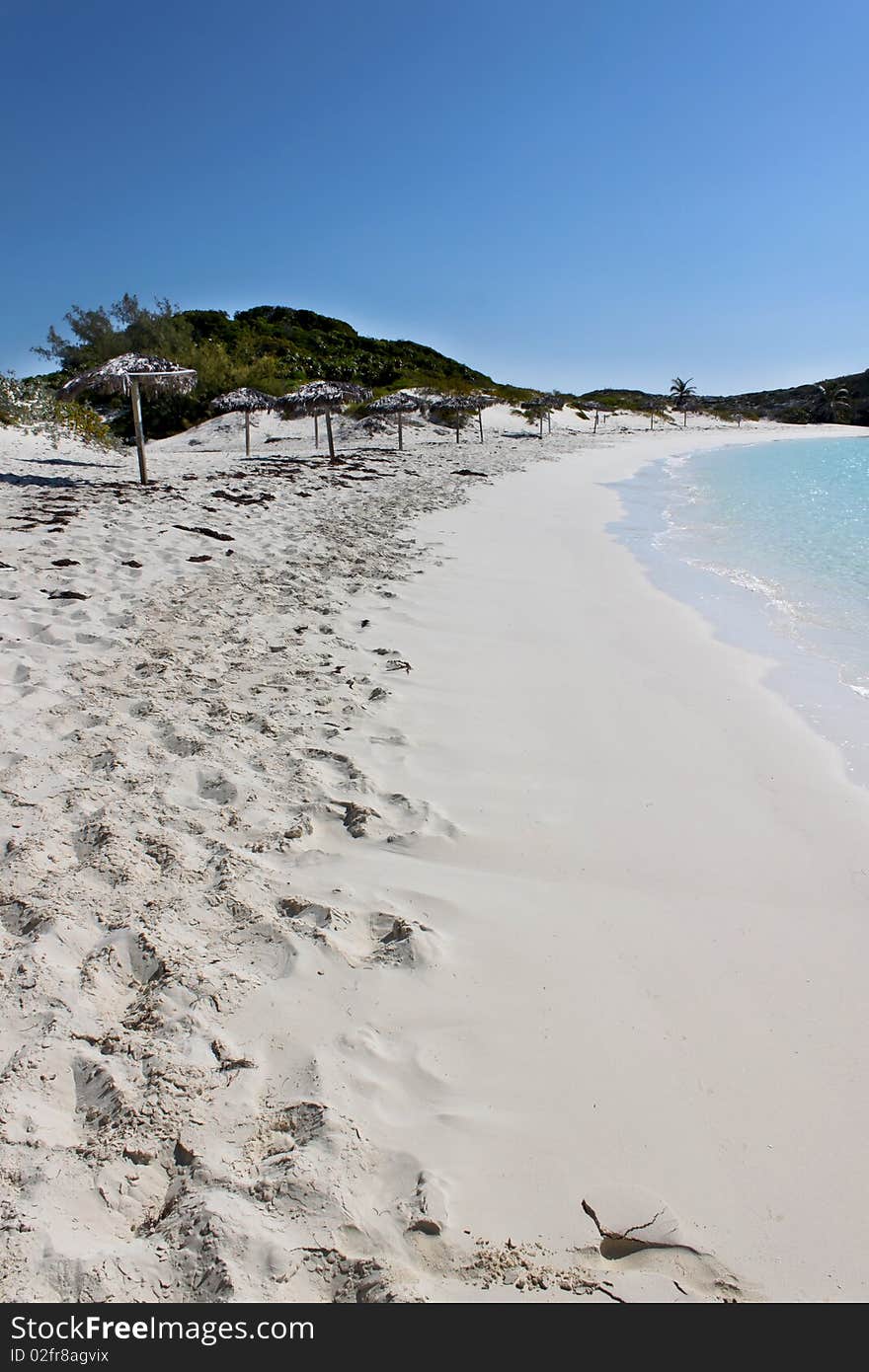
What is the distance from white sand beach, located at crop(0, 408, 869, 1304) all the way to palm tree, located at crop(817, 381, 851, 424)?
9067 centimetres

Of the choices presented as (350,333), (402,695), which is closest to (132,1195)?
(402,695)

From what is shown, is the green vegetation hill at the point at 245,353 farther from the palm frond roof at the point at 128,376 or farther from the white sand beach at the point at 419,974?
the white sand beach at the point at 419,974

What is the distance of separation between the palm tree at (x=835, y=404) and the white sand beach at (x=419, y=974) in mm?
90668

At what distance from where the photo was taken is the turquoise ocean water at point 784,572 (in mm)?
4734

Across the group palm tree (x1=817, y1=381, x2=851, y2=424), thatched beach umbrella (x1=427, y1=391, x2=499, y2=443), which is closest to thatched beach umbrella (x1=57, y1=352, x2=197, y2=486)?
thatched beach umbrella (x1=427, y1=391, x2=499, y2=443)

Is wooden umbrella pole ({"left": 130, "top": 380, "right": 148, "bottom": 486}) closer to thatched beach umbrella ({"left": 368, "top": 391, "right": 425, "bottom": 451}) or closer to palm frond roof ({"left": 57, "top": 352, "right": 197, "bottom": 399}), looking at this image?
palm frond roof ({"left": 57, "top": 352, "right": 197, "bottom": 399})

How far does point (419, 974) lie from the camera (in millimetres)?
2193

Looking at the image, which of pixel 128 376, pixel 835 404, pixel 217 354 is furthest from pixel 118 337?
pixel 835 404

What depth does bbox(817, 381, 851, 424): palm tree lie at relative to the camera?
77.6 metres

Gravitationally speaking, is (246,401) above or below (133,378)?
above

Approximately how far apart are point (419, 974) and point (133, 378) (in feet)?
50.7

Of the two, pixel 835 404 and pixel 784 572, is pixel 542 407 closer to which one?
pixel 784 572

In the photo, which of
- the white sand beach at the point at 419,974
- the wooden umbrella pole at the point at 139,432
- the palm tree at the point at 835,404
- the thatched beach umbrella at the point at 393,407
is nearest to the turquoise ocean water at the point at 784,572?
the white sand beach at the point at 419,974

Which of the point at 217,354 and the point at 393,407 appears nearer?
the point at 393,407
